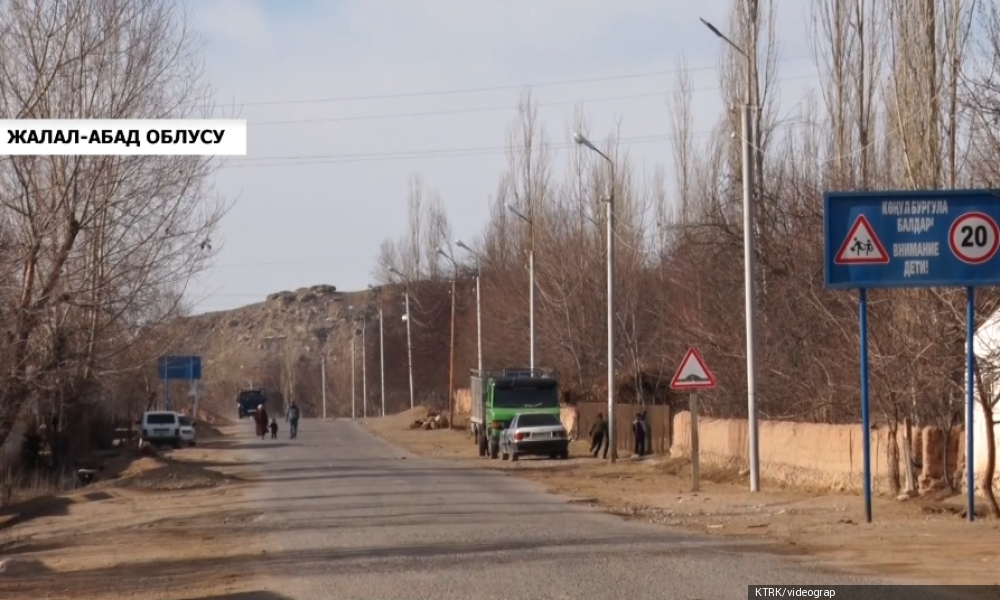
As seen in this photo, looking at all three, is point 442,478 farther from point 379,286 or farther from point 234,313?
point 234,313

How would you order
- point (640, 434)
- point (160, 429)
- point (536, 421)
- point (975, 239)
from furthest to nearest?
point (160, 429), point (536, 421), point (640, 434), point (975, 239)

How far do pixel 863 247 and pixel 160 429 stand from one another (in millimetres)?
42990

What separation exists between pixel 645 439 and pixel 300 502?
1745 cm

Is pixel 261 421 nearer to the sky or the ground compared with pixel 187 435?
nearer to the sky

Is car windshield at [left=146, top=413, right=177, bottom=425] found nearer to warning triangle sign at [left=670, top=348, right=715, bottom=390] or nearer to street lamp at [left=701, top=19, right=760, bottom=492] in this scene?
warning triangle sign at [left=670, top=348, right=715, bottom=390]

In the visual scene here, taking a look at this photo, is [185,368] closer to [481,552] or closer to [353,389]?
[353,389]

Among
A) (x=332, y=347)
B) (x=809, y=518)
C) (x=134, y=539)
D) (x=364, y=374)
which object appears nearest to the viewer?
(x=134, y=539)

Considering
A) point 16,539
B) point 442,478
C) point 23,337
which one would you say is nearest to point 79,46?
point 23,337

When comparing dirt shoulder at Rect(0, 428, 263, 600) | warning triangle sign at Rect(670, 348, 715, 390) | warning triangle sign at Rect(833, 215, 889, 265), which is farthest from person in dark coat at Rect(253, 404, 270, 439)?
warning triangle sign at Rect(833, 215, 889, 265)

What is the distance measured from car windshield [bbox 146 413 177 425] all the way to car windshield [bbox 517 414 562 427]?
72.3 ft

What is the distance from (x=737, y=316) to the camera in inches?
1522

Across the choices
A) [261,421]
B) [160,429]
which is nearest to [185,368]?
[261,421]

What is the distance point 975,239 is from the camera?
17.2 meters

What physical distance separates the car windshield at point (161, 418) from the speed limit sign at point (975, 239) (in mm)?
43993
